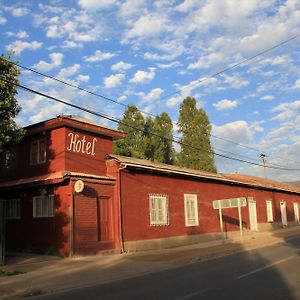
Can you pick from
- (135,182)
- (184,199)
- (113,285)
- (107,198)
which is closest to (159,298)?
(113,285)

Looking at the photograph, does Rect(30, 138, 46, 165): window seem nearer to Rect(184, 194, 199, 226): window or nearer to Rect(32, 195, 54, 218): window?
Rect(32, 195, 54, 218): window

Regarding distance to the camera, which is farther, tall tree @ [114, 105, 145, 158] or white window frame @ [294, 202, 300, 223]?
white window frame @ [294, 202, 300, 223]

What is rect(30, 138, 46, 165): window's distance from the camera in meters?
21.3

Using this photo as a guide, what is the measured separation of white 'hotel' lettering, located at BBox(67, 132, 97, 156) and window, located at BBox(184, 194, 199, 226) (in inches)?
297

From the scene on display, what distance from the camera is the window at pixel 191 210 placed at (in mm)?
26578

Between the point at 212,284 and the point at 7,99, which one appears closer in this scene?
the point at 212,284

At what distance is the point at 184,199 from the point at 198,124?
2324cm

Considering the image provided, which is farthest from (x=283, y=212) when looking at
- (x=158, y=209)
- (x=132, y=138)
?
(x=158, y=209)

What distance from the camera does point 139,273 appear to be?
14.3 metres

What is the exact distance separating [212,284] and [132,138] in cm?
3147

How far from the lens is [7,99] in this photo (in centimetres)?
1584

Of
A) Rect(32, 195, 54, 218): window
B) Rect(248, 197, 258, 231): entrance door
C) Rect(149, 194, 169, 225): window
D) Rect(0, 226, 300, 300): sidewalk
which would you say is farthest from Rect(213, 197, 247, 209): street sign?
Rect(248, 197, 258, 231): entrance door

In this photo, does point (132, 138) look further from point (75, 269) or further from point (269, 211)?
point (75, 269)

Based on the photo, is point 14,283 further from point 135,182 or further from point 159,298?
point 135,182
